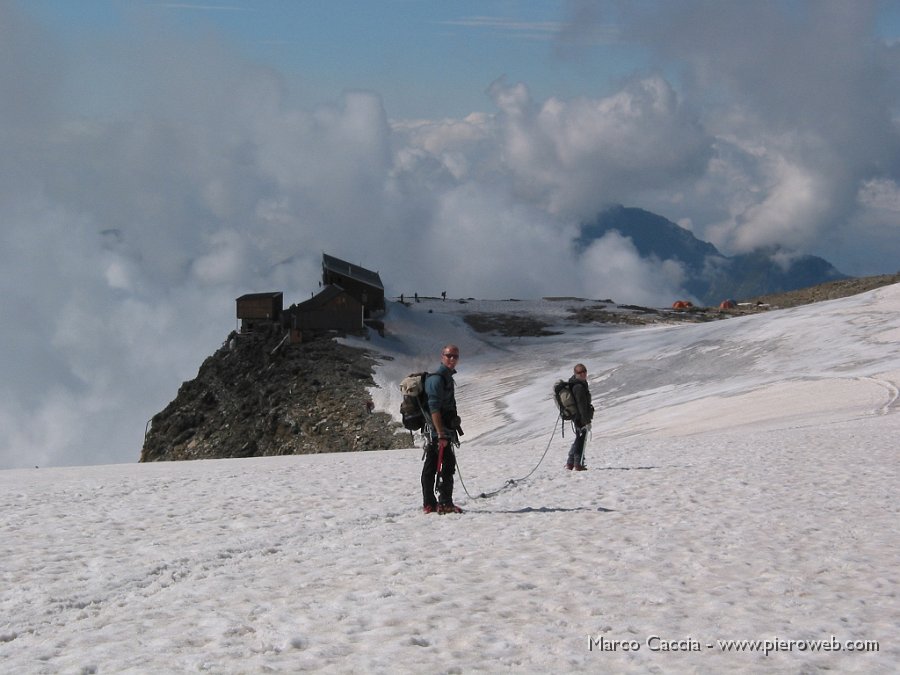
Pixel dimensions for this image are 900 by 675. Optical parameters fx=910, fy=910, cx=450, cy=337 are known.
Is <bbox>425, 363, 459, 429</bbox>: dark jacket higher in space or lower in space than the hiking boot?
higher

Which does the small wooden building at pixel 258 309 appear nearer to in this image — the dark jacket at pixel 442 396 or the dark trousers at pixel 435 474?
the dark trousers at pixel 435 474

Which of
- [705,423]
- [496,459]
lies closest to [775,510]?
[496,459]

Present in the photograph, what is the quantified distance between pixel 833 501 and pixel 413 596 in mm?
9228

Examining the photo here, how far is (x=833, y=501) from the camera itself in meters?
15.7

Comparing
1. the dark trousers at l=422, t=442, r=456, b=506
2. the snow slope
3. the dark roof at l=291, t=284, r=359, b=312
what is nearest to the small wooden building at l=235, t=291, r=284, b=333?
the dark roof at l=291, t=284, r=359, b=312

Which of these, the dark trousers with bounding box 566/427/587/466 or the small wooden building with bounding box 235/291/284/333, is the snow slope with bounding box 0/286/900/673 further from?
the small wooden building with bounding box 235/291/284/333

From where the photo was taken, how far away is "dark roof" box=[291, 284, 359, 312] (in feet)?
292

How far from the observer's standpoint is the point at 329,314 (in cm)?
8975

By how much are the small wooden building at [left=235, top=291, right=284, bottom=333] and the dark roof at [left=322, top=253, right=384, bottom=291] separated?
32.9 feet

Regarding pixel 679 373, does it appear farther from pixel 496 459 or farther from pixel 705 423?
→ pixel 496 459

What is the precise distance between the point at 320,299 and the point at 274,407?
1697 centimetres

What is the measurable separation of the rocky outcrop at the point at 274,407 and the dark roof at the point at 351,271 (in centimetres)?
1451

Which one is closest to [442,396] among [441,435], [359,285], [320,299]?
[441,435]

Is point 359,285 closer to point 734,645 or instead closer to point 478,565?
point 478,565
